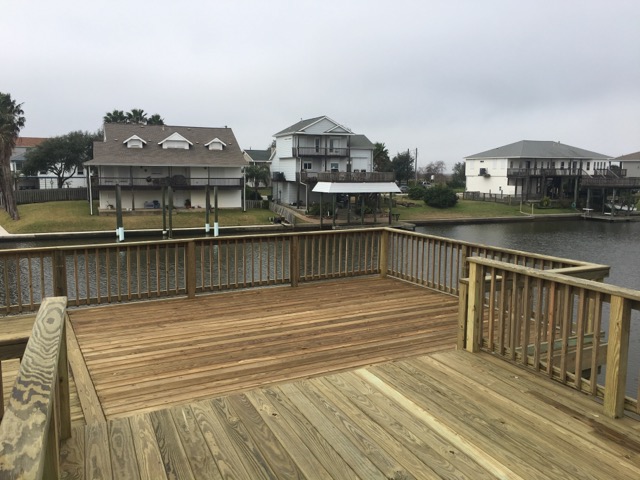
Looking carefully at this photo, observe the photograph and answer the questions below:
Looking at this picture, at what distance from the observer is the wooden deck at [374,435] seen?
2.64 m

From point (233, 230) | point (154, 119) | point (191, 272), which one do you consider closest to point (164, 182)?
point (233, 230)

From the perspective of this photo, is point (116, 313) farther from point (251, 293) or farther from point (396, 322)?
point (396, 322)

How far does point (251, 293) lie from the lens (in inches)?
285

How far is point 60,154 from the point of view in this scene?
4934 cm

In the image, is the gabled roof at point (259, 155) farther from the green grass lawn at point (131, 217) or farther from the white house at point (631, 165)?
the white house at point (631, 165)

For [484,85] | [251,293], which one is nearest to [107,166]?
[484,85]

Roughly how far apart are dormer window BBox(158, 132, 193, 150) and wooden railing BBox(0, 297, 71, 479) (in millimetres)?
42065

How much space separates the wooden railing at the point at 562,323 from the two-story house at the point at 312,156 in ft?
128

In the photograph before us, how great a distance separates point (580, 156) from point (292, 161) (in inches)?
1366

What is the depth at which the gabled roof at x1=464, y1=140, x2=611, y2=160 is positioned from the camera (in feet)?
184

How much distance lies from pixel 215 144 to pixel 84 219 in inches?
528

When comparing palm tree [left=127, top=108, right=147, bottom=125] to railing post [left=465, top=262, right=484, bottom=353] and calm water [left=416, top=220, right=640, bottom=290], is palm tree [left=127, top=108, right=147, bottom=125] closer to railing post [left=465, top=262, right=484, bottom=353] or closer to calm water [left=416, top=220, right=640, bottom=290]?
calm water [left=416, top=220, right=640, bottom=290]

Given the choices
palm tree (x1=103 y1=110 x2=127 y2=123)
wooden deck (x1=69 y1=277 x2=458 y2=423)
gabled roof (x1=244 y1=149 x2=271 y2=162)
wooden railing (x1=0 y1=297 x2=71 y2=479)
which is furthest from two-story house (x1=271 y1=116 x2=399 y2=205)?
wooden railing (x1=0 y1=297 x2=71 y2=479)

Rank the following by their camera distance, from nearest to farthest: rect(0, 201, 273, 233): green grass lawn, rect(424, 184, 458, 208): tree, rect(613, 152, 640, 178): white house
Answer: rect(0, 201, 273, 233): green grass lawn < rect(424, 184, 458, 208): tree < rect(613, 152, 640, 178): white house
